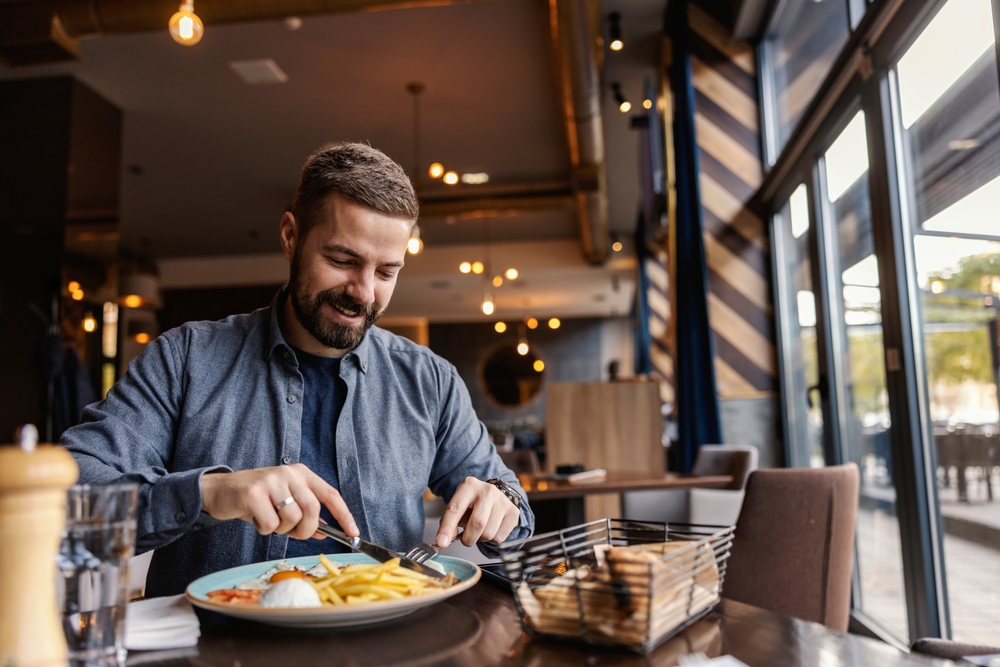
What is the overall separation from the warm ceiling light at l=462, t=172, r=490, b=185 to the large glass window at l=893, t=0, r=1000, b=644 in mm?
5341

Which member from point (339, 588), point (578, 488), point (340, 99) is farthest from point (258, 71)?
point (339, 588)

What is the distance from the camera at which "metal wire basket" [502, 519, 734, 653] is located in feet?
2.25

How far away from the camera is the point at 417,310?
1402 cm

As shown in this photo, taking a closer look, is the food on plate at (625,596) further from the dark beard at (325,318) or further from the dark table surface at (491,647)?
the dark beard at (325,318)

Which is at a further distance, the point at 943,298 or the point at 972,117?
the point at 943,298

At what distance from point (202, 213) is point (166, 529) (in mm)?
8430

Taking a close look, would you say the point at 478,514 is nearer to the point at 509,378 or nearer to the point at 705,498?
the point at 705,498

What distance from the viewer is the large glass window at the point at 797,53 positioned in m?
3.32

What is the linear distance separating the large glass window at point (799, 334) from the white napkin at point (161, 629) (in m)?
3.47

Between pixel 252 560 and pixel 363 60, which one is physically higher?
A: pixel 363 60

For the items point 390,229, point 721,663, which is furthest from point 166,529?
point 721,663

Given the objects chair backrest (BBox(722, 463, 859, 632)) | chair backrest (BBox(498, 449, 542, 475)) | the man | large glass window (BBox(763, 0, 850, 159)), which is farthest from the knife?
chair backrest (BBox(498, 449, 542, 475))

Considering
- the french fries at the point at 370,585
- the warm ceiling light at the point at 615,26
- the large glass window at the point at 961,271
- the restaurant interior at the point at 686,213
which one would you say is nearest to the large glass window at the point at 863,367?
the restaurant interior at the point at 686,213

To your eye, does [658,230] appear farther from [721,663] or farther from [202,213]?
[721,663]
